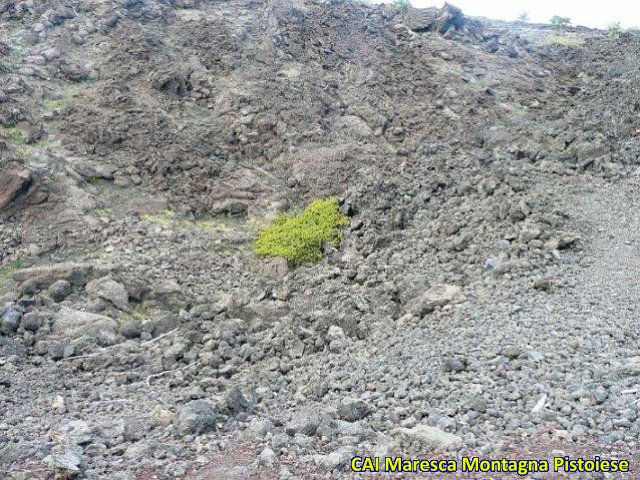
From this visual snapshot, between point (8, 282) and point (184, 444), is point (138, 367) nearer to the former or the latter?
point (184, 444)

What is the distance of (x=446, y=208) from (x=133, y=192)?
239 inches

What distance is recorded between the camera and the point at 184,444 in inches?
234

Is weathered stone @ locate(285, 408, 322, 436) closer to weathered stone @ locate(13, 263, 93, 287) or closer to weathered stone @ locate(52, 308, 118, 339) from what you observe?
weathered stone @ locate(52, 308, 118, 339)

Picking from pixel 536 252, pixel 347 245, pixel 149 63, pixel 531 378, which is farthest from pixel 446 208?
pixel 149 63

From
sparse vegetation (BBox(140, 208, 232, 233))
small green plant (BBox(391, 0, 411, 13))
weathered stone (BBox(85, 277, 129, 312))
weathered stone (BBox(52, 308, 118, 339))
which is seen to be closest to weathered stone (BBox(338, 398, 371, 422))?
weathered stone (BBox(52, 308, 118, 339))

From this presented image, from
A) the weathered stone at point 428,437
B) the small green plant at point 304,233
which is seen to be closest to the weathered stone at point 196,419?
the weathered stone at point 428,437

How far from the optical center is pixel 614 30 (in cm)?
2311

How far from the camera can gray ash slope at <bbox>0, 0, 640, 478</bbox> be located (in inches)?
241

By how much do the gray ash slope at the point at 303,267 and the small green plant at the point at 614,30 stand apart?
5.25 ft

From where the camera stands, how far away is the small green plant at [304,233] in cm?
1186

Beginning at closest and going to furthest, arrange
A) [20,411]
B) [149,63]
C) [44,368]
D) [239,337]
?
[20,411] → [44,368] → [239,337] → [149,63]

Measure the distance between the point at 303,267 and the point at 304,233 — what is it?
3.07ft

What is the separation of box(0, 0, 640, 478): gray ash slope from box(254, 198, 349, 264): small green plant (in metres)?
0.30

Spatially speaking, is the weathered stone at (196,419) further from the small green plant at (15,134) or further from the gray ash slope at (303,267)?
the small green plant at (15,134)
